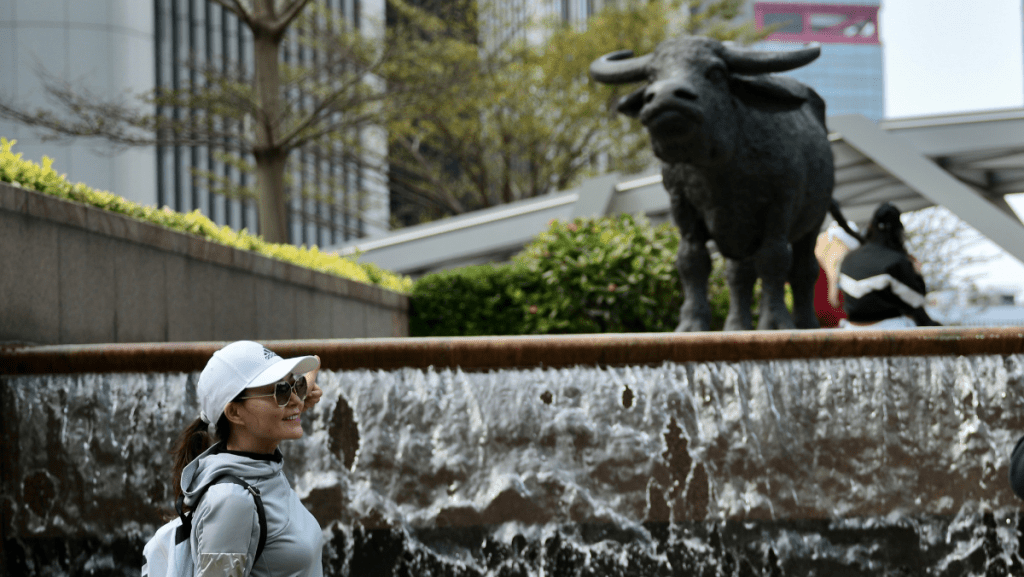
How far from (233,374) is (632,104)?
385cm

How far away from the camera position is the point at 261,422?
209cm

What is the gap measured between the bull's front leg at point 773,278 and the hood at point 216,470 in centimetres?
414

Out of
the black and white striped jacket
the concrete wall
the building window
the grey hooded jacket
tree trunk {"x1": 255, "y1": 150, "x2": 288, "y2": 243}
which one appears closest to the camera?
the grey hooded jacket

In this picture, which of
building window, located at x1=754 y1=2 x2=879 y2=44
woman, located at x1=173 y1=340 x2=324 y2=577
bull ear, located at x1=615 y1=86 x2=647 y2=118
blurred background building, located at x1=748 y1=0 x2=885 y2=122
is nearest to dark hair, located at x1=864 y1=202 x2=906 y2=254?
bull ear, located at x1=615 y1=86 x2=647 y2=118

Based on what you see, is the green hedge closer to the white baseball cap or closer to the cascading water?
the cascading water

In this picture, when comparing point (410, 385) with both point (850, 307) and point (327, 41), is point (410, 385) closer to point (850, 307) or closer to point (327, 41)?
point (850, 307)

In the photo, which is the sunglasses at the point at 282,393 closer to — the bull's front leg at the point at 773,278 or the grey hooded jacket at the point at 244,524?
the grey hooded jacket at the point at 244,524

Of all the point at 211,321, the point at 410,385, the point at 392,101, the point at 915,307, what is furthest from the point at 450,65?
the point at 410,385

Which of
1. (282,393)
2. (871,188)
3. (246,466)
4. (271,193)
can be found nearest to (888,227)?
(282,393)

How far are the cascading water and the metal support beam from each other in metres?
12.4

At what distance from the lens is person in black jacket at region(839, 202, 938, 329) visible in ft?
20.2

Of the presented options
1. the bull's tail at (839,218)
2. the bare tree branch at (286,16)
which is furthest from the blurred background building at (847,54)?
the bull's tail at (839,218)

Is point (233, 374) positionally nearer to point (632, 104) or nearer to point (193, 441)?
point (193, 441)

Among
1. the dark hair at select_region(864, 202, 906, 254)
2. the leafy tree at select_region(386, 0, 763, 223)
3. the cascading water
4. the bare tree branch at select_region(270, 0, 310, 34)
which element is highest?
the leafy tree at select_region(386, 0, 763, 223)
